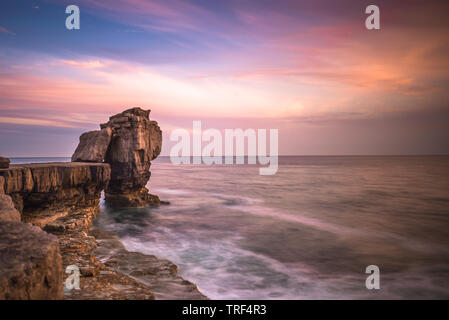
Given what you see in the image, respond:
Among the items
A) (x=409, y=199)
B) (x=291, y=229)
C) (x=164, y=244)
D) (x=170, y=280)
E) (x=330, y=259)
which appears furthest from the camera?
(x=409, y=199)

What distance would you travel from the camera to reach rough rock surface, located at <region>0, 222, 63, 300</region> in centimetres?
275

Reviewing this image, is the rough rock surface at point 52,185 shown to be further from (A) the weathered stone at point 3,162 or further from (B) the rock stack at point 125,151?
(B) the rock stack at point 125,151

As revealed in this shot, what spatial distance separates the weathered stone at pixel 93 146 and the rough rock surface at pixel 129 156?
1.14m

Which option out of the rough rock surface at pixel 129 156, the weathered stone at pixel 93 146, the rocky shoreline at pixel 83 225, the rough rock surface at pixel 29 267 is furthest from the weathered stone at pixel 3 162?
the rough rock surface at pixel 129 156

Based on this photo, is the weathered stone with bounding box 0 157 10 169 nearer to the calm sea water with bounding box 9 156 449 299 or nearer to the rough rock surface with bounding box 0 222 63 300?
the calm sea water with bounding box 9 156 449 299

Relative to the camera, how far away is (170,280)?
7.09 meters

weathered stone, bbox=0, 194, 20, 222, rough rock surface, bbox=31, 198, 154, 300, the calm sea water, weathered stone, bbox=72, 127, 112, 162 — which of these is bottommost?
the calm sea water

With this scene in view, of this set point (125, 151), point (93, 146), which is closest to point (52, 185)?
point (93, 146)

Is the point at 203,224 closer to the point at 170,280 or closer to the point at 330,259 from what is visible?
the point at 330,259

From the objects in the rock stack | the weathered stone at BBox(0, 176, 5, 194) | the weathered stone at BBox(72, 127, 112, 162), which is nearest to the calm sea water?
the rock stack

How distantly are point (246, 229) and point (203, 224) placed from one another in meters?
2.57

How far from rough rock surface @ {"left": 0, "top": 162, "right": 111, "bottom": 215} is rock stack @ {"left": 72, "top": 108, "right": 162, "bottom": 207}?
238cm
